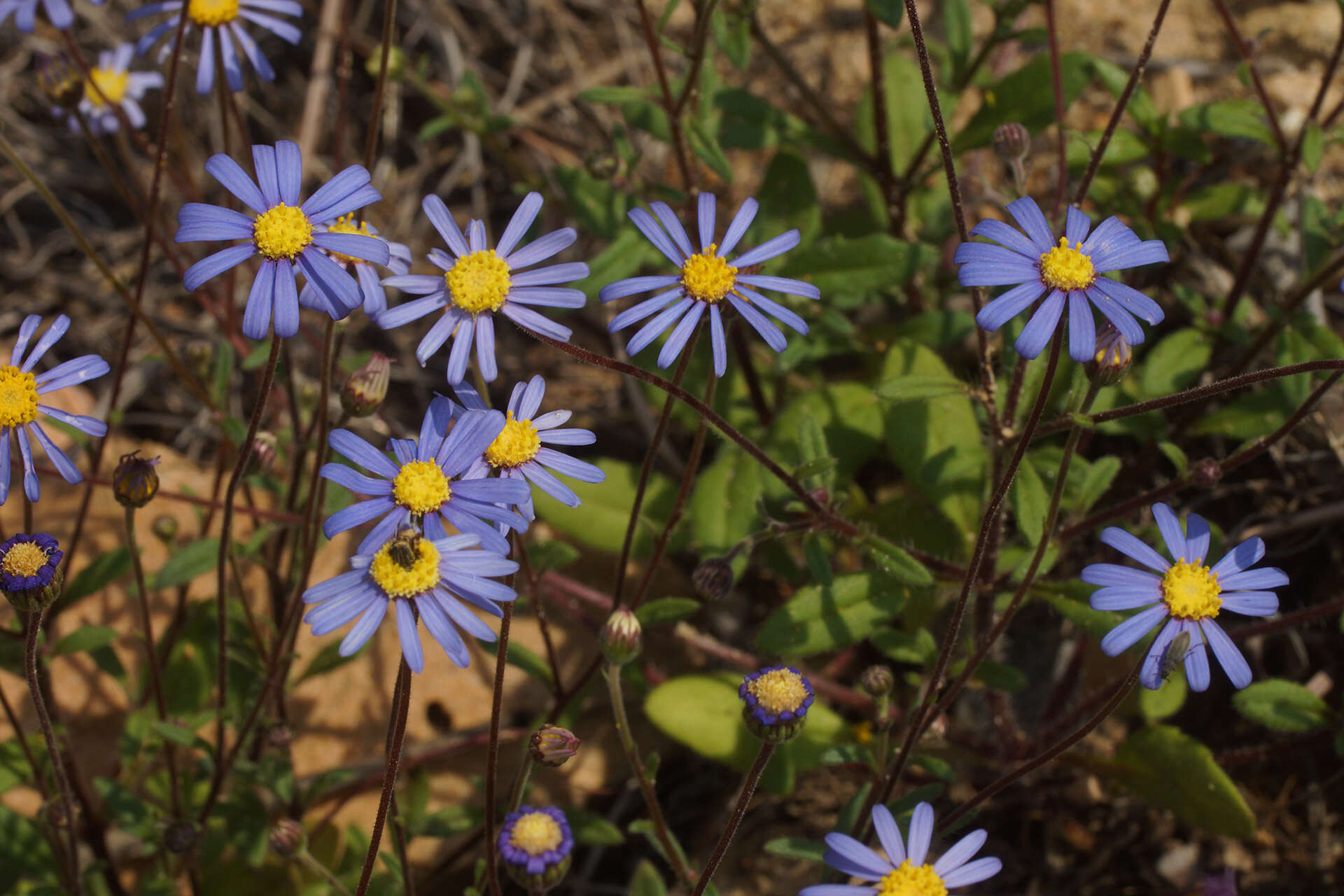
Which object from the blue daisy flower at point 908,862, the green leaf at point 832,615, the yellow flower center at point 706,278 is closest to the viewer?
the blue daisy flower at point 908,862

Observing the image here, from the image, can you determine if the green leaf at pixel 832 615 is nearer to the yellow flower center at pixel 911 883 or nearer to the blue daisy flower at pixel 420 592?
the yellow flower center at pixel 911 883

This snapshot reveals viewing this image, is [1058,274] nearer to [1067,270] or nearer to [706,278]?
[1067,270]

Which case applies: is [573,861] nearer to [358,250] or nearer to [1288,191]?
[358,250]

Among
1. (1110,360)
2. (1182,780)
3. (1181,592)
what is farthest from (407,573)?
(1182,780)

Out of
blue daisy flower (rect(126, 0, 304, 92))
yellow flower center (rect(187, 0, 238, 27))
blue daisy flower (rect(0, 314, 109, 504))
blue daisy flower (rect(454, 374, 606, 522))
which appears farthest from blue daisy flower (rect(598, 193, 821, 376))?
yellow flower center (rect(187, 0, 238, 27))

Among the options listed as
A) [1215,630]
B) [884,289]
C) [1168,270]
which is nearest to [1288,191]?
[1168,270]

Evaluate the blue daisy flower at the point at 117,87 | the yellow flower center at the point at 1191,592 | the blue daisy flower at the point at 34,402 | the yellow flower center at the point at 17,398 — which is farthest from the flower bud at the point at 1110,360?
the blue daisy flower at the point at 117,87

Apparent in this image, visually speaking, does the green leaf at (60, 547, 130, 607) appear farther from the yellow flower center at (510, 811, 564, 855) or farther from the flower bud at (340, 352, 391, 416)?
the yellow flower center at (510, 811, 564, 855)
